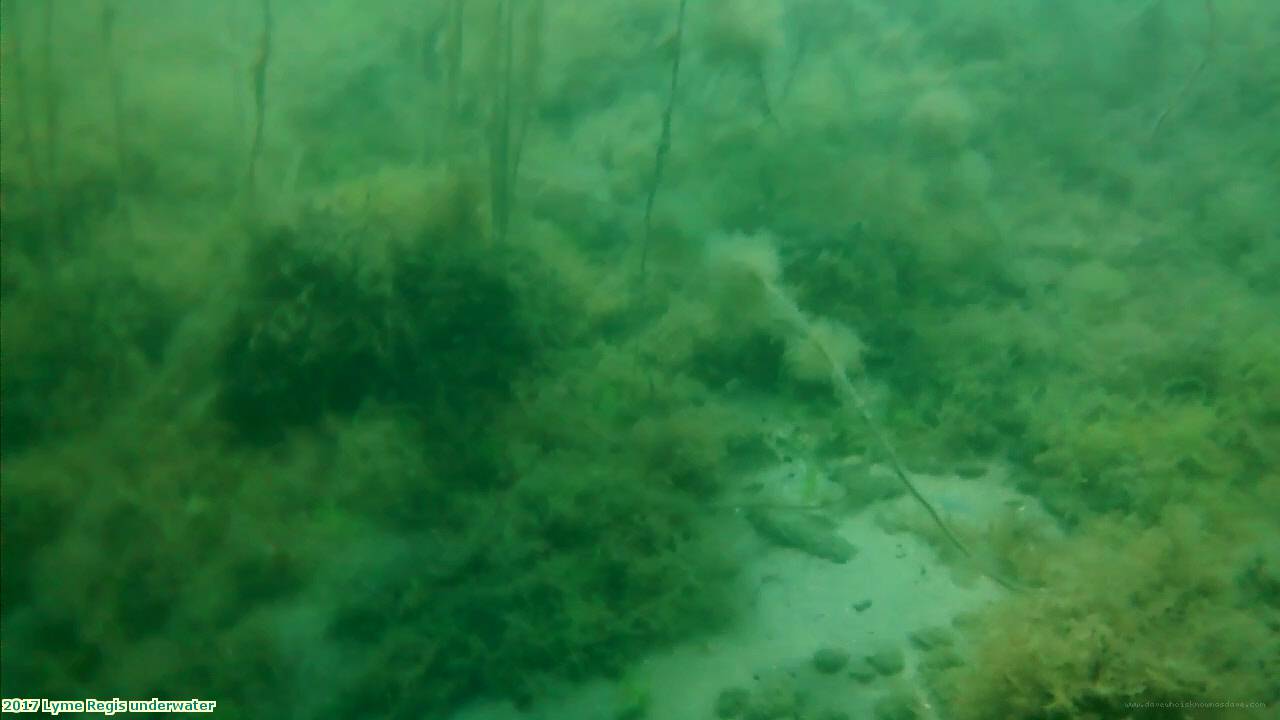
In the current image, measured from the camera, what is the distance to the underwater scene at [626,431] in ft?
11.6

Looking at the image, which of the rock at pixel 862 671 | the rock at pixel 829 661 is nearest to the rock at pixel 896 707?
the rock at pixel 862 671

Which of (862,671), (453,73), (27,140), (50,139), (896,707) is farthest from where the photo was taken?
(453,73)

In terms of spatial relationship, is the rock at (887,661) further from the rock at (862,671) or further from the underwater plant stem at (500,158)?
the underwater plant stem at (500,158)

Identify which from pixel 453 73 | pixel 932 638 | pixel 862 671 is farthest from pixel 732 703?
pixel 453 73

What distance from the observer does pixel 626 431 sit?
5113 mm

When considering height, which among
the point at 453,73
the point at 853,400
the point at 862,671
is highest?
the point at 453,73

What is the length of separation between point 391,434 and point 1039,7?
1616cm

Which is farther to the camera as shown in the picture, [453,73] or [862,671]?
[453,73]

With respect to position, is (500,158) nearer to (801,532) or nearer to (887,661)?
(801,532)

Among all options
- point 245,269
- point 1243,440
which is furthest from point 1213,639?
point 245,269

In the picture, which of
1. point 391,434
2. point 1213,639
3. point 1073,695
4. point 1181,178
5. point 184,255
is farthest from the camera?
point 1181,178

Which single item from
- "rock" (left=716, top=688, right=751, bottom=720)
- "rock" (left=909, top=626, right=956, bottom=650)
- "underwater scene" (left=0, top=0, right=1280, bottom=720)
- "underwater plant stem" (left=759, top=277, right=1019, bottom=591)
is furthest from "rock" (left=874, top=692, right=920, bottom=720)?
"underwater plant stem" (left=759, top=277, right=1019, bottom=591)

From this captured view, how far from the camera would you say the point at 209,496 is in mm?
4438

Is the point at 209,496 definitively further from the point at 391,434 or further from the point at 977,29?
Result: the point at 977,29
